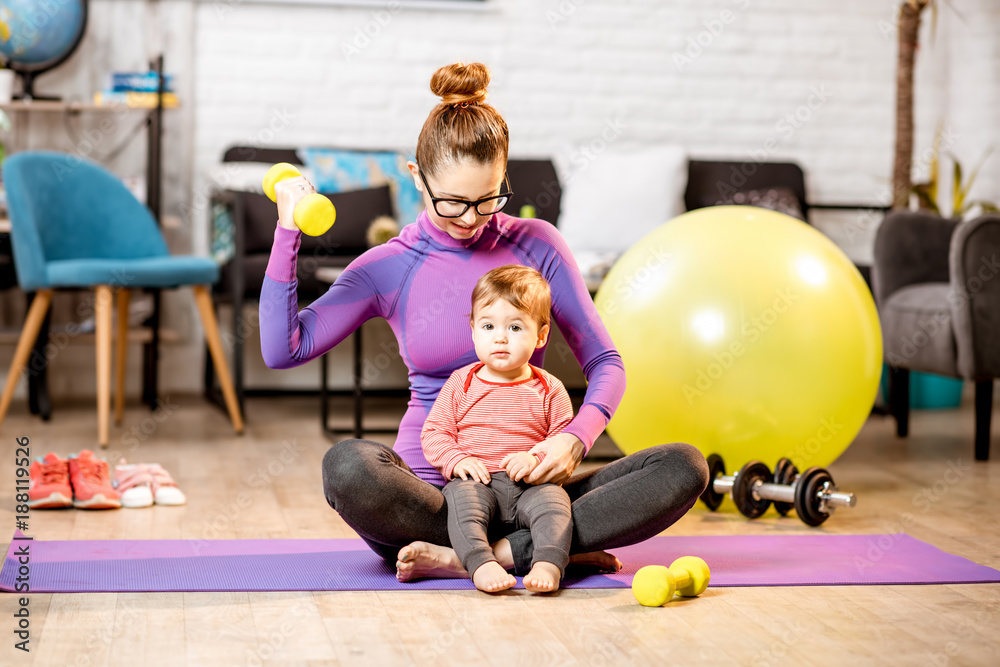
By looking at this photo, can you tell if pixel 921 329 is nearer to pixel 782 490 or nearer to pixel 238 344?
pixel 782 490

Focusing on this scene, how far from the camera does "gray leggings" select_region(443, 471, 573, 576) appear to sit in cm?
167

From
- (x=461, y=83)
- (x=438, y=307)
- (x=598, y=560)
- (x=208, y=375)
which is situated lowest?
(x=208, y=375)

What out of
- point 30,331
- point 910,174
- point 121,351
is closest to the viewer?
point 30,331

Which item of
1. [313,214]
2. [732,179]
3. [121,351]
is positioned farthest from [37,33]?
[313,214]

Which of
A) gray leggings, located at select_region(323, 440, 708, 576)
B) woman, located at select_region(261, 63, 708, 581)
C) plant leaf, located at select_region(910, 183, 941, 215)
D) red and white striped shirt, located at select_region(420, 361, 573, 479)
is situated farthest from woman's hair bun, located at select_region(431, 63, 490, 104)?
plant leaf, located at select_region(910, 183, 941, 215)

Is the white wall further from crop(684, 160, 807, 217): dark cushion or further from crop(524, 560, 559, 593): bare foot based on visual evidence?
crop(524, 560, 559, 593): bare foot

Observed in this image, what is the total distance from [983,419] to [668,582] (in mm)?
1742

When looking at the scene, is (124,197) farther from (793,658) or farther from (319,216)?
(793,658)

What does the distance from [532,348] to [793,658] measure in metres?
0.59

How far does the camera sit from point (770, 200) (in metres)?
4.12

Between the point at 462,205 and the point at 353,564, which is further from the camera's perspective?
the point at 353,564

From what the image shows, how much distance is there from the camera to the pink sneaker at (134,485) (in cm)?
234

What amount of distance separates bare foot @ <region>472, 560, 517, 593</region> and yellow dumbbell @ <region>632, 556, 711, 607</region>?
183 millimetres

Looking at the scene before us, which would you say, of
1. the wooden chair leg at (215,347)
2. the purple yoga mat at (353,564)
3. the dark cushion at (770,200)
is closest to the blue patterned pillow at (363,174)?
the wooden chair leg at (215,347)
